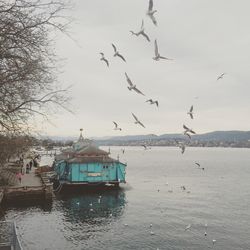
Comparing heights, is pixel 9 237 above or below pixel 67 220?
above

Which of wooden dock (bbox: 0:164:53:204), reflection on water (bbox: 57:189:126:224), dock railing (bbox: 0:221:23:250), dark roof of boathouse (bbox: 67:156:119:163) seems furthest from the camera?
dark roof of boathouse (bbox: 67:156:119:163)

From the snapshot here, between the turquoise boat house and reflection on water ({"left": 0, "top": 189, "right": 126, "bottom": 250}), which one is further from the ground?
the turquoise boat house

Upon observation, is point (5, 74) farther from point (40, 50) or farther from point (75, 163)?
point (75, 163)

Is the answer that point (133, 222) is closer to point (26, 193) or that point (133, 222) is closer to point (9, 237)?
point (26, 193)

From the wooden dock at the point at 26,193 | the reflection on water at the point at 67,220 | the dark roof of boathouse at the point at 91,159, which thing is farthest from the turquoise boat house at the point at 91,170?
the wooden dock at the point at 26,193

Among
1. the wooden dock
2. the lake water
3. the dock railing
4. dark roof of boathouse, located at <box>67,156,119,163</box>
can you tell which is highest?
dark roof of boathouse, located at <box>67,156,119,163</box>

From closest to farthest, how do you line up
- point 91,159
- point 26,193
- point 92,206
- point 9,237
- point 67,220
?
point 9,237 < point 67,220 < point 26,193 < point 92,206 < point 91,159

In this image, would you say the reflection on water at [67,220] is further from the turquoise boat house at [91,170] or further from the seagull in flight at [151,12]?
the seagull in flight at [151,12]

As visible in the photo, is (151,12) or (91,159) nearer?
(151,12)

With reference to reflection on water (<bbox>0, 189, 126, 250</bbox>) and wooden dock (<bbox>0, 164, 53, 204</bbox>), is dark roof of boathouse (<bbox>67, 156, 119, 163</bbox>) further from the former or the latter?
wooden dock (<bbox>0, 164, 53, 204</bbox>)

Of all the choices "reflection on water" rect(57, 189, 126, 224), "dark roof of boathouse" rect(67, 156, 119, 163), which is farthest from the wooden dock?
"dark roof of boathouse" rect(67, 156, 119, 163)

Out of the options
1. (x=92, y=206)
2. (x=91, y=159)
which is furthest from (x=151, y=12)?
(x=91, y=159)

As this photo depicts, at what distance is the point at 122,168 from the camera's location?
2146 inches

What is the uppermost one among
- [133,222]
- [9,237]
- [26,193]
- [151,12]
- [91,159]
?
[151,12]
